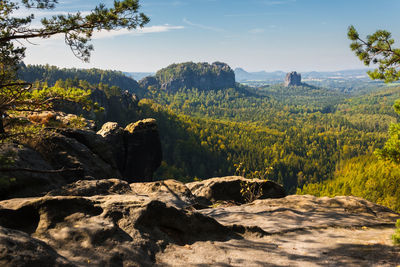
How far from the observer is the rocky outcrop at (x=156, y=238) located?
17.6 feet

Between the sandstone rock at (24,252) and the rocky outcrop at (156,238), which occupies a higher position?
the sandstone rock at (24,252)

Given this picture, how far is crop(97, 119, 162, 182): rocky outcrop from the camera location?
94.9 feet

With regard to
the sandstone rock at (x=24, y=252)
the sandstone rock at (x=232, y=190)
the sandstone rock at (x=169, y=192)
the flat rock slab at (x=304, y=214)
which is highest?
the sandstone rock at (x=24, y=252)

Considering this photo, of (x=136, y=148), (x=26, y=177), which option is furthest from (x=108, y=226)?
(x=136, y=148)

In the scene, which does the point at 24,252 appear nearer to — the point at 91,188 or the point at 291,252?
the point at 291,252

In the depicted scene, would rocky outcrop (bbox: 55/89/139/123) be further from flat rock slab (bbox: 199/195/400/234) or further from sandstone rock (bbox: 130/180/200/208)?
flat rock slab (bbox: 199/195/400/234)

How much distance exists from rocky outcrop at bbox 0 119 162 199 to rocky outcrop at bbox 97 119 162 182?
0.12m

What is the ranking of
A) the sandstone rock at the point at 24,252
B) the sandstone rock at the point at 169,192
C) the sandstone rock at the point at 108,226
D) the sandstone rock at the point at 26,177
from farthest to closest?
the sandstone rock at the point at 169,192
the sandstone rock at the point at 26,177
the sandstone rock at the point at 108,226
the sandstone rock at the point at 24,252

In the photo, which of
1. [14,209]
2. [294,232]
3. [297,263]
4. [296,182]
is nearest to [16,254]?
[14,209]

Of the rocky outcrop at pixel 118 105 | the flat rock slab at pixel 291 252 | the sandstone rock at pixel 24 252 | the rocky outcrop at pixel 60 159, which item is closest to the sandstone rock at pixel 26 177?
the rocky outcrop at pixel 60 159

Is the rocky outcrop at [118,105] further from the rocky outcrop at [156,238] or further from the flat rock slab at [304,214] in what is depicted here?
the rocky outcrop at [156,238]

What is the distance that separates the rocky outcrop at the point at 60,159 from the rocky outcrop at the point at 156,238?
152cm

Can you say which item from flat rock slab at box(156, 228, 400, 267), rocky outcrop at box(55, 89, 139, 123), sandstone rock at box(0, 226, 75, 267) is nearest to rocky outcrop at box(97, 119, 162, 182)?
flat rock slab at box(156, 228, 400, 267)

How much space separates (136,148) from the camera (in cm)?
3319
